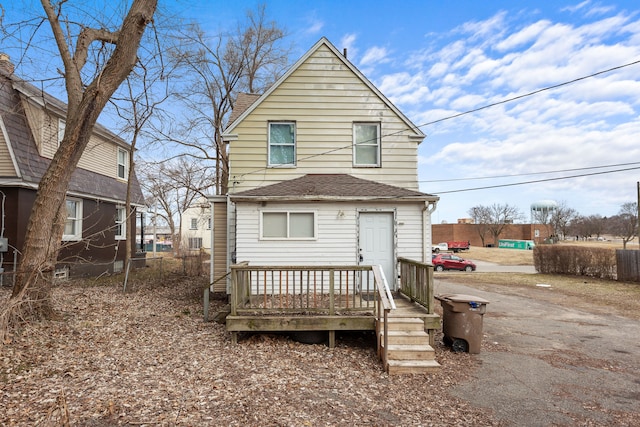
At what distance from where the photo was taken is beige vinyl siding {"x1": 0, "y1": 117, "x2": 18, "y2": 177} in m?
11.4

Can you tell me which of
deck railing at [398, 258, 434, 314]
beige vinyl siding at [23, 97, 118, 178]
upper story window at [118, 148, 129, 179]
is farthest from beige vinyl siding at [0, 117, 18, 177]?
deck railing at [398, 258, 434, 314]

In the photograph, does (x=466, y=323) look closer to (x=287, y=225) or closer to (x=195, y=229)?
(x=287, y=225)

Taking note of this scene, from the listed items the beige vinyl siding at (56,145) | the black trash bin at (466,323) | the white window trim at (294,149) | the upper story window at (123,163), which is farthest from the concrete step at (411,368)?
the upper story window at (123,163)

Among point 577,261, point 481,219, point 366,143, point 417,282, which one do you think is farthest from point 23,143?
point 481,219

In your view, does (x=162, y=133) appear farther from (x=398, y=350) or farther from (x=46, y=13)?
(x=398, y=350)

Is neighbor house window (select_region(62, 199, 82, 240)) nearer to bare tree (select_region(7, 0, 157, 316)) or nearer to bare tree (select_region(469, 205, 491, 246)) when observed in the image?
bare tree (select_region(7, 0, 157, 316))

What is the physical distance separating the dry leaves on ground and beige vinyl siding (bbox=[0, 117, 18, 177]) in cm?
689

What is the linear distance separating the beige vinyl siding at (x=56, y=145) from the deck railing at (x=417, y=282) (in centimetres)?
1103

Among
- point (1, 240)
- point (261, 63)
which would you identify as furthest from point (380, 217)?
point (261, 63)

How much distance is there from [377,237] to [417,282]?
2113 mm

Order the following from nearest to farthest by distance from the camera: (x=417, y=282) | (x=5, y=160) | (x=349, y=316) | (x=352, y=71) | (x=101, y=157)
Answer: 1. (x=349, y=316)
2. (x=417, y=282)
3. (x=352, y=71)
4. (x=5, y=160)
5. (x=101, y=157)

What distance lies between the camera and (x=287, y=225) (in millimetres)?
9125

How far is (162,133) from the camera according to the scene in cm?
1755

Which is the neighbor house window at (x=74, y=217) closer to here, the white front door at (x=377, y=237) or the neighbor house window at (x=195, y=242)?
the white front door at (x=377, y=237)
